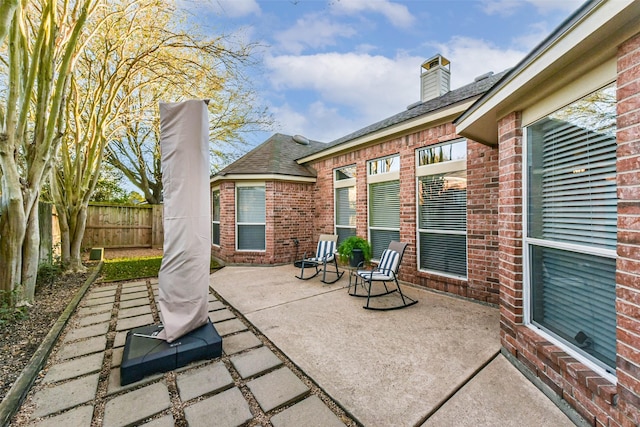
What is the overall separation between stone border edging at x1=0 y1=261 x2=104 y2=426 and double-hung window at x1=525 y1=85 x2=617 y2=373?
4100 millimetres

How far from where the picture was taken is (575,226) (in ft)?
6.49

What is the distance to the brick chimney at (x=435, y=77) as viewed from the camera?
7.06 meters

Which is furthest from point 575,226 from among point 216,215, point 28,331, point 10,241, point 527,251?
point 216,215

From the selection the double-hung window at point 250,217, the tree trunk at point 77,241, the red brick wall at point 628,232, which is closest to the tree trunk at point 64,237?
the tree trunk at point 77,241

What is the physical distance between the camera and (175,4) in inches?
189

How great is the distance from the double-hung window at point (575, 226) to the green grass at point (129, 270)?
22.1 ft

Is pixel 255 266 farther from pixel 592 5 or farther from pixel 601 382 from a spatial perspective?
pixel 592 5

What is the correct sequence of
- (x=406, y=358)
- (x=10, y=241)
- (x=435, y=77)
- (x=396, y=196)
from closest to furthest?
(x=406, y=358) < (x=10, y=241) < (x=396, y=196) < (x=435, y=77)

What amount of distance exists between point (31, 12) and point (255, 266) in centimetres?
645

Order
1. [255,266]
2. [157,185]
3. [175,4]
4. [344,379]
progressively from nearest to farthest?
1. [344,379]
2. [175,4]
3. [255,266]
4. [157,185]

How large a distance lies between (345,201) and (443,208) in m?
2.65

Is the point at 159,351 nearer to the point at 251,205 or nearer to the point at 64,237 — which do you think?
the point at 251,205

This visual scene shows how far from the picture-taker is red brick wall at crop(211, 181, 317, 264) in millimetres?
7207

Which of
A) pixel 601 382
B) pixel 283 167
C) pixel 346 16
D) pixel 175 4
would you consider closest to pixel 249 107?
pixel 283 167
